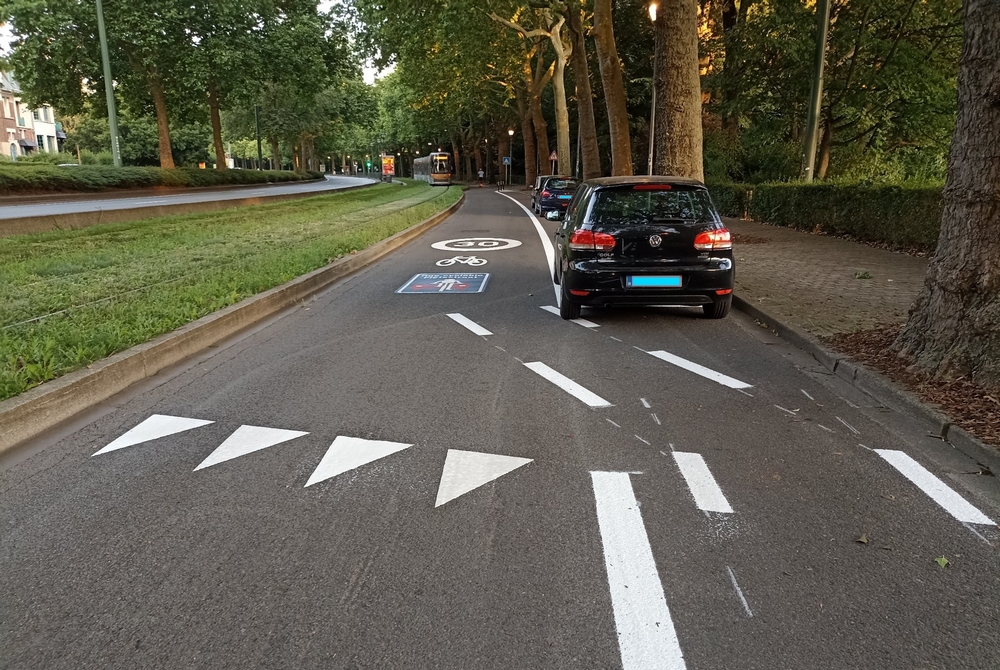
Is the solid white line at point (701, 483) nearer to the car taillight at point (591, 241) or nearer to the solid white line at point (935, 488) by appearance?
the solid white line at point (935, 488)

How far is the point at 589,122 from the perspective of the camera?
2864cm

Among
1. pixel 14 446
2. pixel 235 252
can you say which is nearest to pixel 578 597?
pixel 14 446

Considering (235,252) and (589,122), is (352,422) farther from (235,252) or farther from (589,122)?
(589,122)

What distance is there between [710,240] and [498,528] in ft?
16.4

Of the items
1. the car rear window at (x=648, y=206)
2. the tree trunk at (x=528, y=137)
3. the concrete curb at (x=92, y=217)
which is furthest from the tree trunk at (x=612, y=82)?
the tree trunk at (x=528, y=137)

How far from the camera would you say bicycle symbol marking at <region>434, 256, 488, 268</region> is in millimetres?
12684

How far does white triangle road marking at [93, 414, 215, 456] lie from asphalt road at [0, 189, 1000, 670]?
23mm

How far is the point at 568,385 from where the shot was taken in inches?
215

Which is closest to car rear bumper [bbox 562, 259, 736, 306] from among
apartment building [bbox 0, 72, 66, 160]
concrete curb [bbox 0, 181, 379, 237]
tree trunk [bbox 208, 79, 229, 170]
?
concrete curb [bbox 0, 181, 379, 237]

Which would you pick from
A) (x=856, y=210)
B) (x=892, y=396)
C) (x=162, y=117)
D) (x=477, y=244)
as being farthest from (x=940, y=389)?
(x=162, y=117)

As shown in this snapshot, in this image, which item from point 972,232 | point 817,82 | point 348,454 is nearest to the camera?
point 348,454

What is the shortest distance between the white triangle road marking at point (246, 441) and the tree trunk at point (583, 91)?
2315 cm

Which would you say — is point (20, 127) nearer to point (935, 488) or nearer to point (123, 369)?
point (123, 369)

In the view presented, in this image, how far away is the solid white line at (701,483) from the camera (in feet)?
11.4
